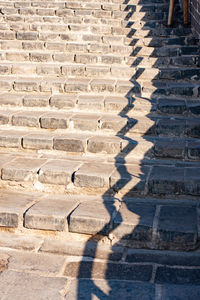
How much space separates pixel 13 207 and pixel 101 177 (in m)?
0.65

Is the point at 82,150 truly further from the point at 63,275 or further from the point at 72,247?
the point at 63,275

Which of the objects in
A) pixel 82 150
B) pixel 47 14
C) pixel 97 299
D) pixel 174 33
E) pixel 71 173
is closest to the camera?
pixel 97 299

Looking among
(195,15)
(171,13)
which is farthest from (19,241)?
(171,13)

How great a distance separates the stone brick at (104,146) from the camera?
3504mm

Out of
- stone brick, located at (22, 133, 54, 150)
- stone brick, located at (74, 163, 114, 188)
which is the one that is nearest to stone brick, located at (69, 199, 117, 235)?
stone brick, located at (74, 163, 114, 188)

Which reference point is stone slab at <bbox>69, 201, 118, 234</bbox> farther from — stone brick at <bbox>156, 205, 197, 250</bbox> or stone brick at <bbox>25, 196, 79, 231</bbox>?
stone brick at <bbox>156, 205, 197, 250</bbox>

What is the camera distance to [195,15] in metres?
5.03

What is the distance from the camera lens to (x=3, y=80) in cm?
457

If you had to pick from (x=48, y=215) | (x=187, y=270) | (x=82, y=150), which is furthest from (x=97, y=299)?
(x=82, y=150)

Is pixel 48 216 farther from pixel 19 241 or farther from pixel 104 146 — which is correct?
pixel 104 146

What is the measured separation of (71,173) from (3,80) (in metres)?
1.84

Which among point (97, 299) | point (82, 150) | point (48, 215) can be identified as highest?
point (82, 150)

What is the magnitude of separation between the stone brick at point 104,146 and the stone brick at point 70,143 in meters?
0.06

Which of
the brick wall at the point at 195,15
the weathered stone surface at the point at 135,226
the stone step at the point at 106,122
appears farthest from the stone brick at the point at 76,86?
the weathered stone surface at the point at 135,226
